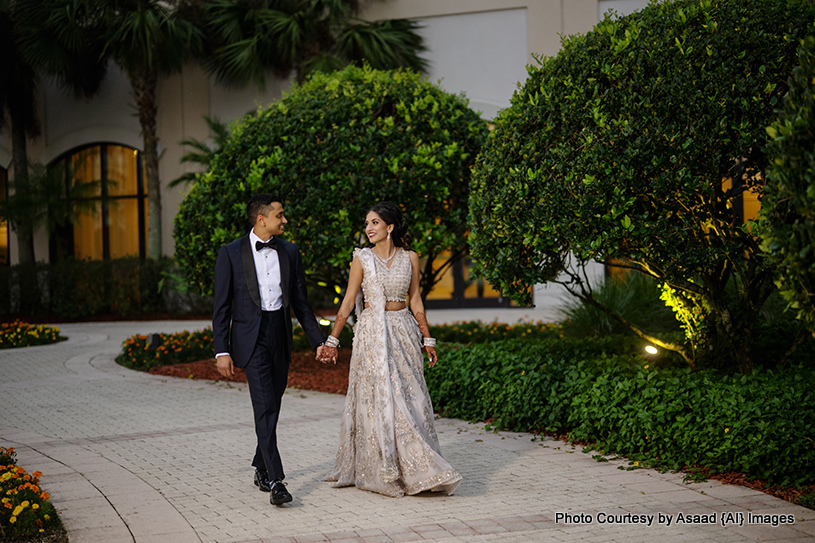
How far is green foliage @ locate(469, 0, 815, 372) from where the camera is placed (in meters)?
5.43

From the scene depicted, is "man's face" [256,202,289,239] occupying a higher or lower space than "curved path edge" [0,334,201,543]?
higher

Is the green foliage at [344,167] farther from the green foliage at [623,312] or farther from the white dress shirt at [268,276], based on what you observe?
the white dress shirt at [268,276]

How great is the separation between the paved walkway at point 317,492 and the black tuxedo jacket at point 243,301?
946mm

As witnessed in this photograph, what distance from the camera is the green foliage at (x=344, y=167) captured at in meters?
8.61

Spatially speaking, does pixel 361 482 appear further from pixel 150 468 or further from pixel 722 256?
pixel 722 256

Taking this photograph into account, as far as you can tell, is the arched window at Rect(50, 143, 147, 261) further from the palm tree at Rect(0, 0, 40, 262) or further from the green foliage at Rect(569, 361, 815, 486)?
the green foliage at Rect(569, 361, 815, 486)

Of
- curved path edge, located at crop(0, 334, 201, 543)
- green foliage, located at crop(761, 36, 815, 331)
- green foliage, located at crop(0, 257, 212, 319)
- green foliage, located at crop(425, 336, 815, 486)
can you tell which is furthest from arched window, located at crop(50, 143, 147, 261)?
green foliage, located at crop(761, 36, 815, 331)

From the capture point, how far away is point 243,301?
194 inches

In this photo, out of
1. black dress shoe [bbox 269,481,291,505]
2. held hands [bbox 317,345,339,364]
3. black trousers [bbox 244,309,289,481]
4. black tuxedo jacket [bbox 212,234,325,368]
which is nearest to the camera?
black dress shoe [bbox 269,481,291,505]

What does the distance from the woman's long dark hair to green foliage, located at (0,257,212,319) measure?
15.4 m

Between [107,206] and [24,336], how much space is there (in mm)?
9443

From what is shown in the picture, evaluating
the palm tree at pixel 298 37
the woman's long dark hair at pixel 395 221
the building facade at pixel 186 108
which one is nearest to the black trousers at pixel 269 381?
the woman's long dark hair at pixel 395 221

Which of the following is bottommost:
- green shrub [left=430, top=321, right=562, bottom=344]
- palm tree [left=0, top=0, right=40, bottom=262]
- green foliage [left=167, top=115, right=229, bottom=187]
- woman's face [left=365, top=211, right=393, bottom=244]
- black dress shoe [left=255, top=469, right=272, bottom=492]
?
black dress shoe [left=255, top=469, right=272, bottom=492]

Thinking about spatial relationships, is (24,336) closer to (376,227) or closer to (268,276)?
(268,276)
